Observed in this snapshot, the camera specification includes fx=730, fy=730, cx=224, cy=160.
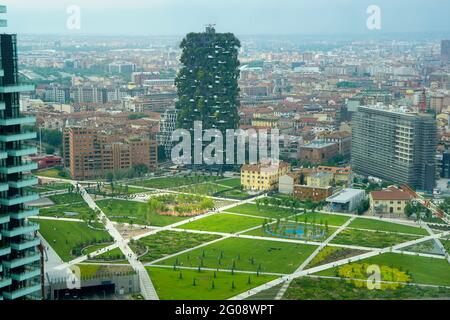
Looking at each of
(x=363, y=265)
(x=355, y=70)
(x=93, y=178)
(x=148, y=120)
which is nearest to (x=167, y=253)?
(x=363, y=265)

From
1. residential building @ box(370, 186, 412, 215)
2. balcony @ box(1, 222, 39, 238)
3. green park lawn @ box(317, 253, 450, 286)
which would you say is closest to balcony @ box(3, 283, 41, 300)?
balcony @ box(1, 222, 39, 238)

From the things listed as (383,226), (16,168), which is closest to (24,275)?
(16,168)

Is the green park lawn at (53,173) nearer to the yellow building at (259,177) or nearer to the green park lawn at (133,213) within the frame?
the green park lawn at (133,213)

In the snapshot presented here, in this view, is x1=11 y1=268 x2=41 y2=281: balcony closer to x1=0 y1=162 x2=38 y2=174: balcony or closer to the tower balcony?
the tower balcony

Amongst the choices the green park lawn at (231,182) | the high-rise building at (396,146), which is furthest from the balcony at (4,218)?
the high-rise building at (396,146)

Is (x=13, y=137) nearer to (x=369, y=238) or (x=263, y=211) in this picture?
(x=369, y=238)

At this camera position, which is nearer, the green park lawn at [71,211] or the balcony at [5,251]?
the balcony at [5,251]
